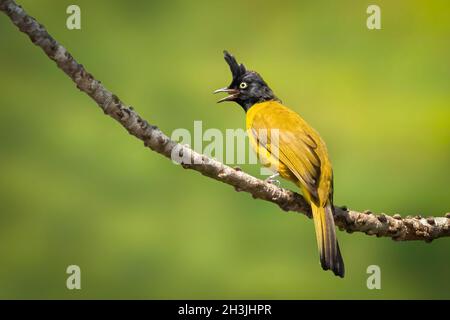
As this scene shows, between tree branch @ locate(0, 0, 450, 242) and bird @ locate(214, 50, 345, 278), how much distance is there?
0.12 m

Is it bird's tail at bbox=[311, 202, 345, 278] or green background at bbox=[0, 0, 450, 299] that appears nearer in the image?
bird's tail at bbox=[311, 202, 345, 278]

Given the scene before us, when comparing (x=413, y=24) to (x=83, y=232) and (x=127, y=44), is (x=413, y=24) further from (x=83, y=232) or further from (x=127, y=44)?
(x=83, y=232)

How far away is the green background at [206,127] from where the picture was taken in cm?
936

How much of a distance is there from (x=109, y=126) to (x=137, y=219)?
1.40m

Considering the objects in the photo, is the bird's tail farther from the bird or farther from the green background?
the green background

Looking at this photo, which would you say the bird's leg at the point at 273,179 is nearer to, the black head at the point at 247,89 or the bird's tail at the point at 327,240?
the bird's tail at the point at 327,240

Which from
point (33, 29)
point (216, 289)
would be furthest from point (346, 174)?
point (33, 29)

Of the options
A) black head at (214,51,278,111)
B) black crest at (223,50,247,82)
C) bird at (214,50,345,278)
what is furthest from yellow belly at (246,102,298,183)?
black crest at (223,50,247,82)

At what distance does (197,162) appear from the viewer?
4.23 m

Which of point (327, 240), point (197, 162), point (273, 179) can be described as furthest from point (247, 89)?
point (197, 162)

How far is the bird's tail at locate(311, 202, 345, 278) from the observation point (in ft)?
15.9

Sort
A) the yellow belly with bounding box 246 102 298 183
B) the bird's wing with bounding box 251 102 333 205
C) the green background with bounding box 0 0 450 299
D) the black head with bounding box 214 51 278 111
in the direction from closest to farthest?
1. the bird's wing with bounding box 251 102 333 205
2. the yellow belly with bounding box 246 102 298 183
3. the black head with bounding box 214 51 278 111
4. the green background with bounding box 0 0 450 299

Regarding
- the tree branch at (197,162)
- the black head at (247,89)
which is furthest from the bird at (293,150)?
the tree branch at (197,162)

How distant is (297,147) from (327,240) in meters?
0.69
